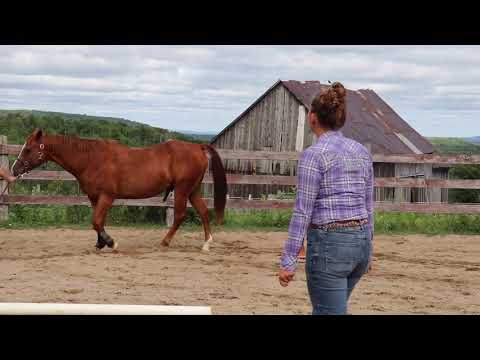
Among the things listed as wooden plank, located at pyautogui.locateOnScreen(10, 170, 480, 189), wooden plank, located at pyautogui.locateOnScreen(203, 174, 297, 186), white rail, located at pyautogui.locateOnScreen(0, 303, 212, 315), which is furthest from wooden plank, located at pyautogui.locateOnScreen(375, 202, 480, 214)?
white rail, located at pyautogui.locateOnScreen(0, 303, 212, 315)

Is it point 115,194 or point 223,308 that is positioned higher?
point 115,194

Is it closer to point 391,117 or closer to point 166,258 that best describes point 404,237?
point 166,258

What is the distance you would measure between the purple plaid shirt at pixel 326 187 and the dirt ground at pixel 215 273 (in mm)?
2789

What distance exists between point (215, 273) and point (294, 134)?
23.7 m

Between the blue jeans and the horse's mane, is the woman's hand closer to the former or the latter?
the blue jeans

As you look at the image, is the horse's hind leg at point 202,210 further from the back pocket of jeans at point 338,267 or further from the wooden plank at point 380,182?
the back pocket of jeans at point 338,267

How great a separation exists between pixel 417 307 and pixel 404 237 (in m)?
5.05

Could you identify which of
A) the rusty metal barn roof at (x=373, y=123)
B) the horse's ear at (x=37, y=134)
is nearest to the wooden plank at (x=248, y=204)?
the horse's ear at (x=37, y=134)

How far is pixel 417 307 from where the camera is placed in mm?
6254

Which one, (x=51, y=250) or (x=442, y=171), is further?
(x=442, y=171)

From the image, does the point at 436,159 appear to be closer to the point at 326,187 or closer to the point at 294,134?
the point at 326,187

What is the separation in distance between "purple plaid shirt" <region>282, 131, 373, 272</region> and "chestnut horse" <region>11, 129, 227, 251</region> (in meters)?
6.19
